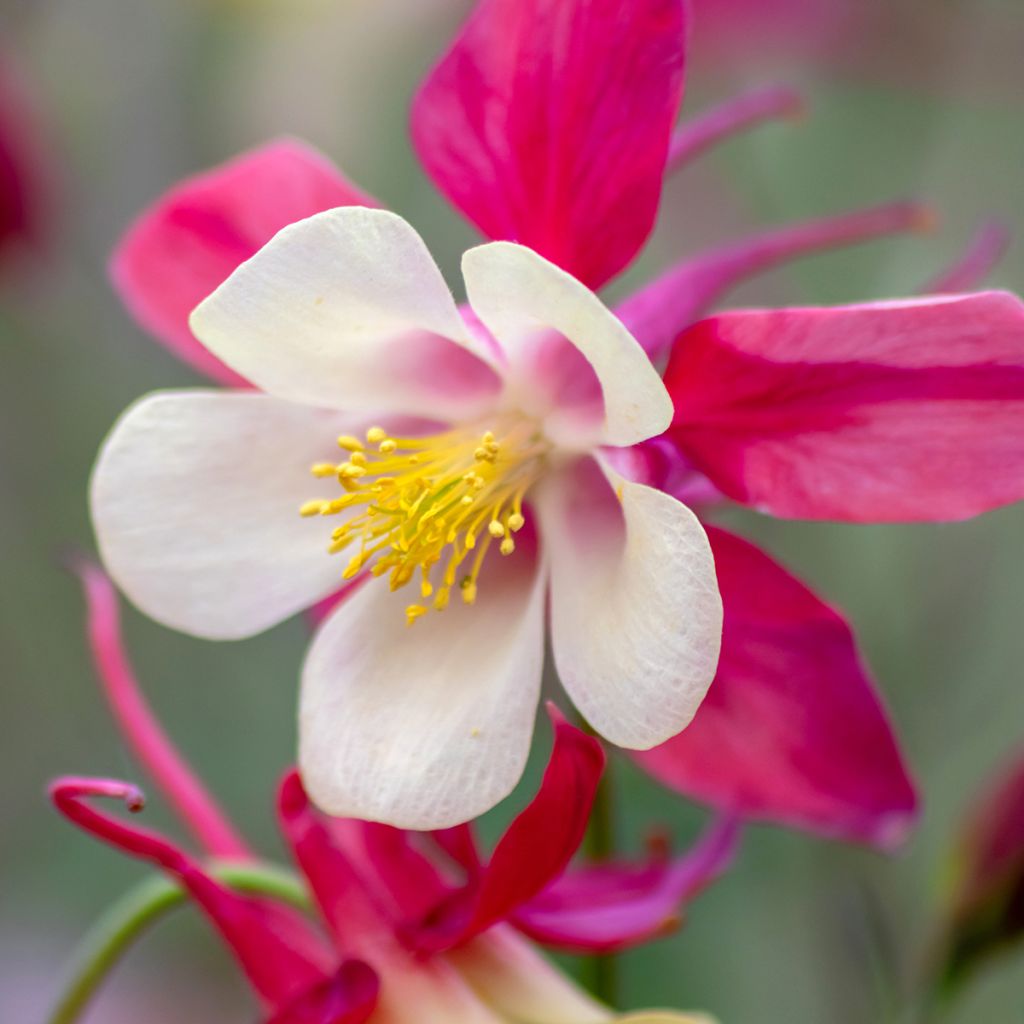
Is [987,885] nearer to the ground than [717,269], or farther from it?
nearer to the ground

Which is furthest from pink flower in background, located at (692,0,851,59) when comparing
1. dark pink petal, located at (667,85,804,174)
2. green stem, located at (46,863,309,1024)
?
green stem, located at (46,863,309,1024)

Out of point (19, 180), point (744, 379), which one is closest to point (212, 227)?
point (744, 379)

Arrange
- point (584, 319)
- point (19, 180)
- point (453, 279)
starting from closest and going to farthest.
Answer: point (584, 319), point (19, 180), point (453, 279)

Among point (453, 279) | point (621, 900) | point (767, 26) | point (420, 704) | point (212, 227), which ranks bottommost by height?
point (453, 279)

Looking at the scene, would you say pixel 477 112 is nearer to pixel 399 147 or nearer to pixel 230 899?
pixel 230 899

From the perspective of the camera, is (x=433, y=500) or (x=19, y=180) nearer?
(x=433, y=500)

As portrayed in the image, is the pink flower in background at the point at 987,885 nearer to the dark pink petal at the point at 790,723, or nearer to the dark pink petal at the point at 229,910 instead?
the dark pink petal at the point at 790,723

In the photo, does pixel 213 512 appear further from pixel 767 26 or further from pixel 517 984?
pixel 767 26

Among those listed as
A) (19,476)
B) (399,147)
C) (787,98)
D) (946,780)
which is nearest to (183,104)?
(399,147)

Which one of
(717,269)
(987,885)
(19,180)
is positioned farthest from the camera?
(19,180)
